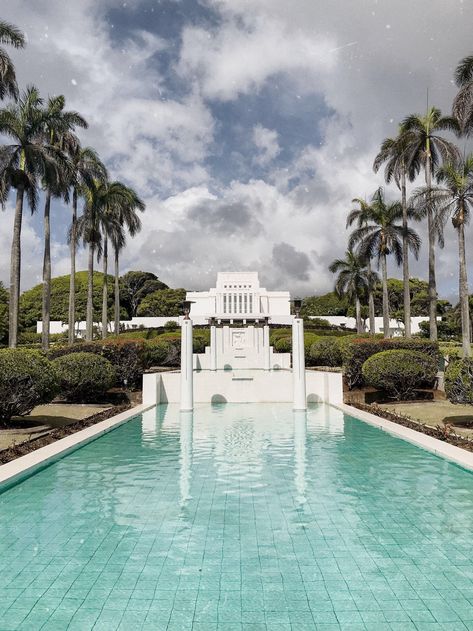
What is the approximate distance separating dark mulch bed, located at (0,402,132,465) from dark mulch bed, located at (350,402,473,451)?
8.90 m

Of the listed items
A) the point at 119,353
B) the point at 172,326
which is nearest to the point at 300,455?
the point at 119,353

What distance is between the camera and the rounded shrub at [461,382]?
11.8m

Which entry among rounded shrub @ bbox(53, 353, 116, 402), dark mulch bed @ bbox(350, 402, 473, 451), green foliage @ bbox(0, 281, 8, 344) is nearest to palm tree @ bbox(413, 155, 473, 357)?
dark mulch bed @ bbox(350, 402, 473, 451)

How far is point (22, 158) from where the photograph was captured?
24453 millimetres

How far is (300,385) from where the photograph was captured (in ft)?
57.8

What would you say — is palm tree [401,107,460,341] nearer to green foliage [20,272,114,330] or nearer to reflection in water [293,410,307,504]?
reflection in water [293,410,307,504]

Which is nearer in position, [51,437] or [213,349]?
[51,437]

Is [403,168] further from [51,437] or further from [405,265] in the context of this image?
[51,437]

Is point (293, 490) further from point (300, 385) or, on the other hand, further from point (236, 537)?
point (300, 385)

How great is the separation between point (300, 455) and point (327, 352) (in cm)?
2216

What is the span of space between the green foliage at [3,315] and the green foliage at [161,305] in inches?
970

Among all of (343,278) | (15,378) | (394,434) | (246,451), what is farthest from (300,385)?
Result: (343,278)

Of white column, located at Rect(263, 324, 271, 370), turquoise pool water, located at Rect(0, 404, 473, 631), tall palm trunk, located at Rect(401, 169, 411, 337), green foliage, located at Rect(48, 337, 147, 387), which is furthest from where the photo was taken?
white column, located at Rect(263, 324, 271, 370)

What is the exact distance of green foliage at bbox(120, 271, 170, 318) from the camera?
83.8m
